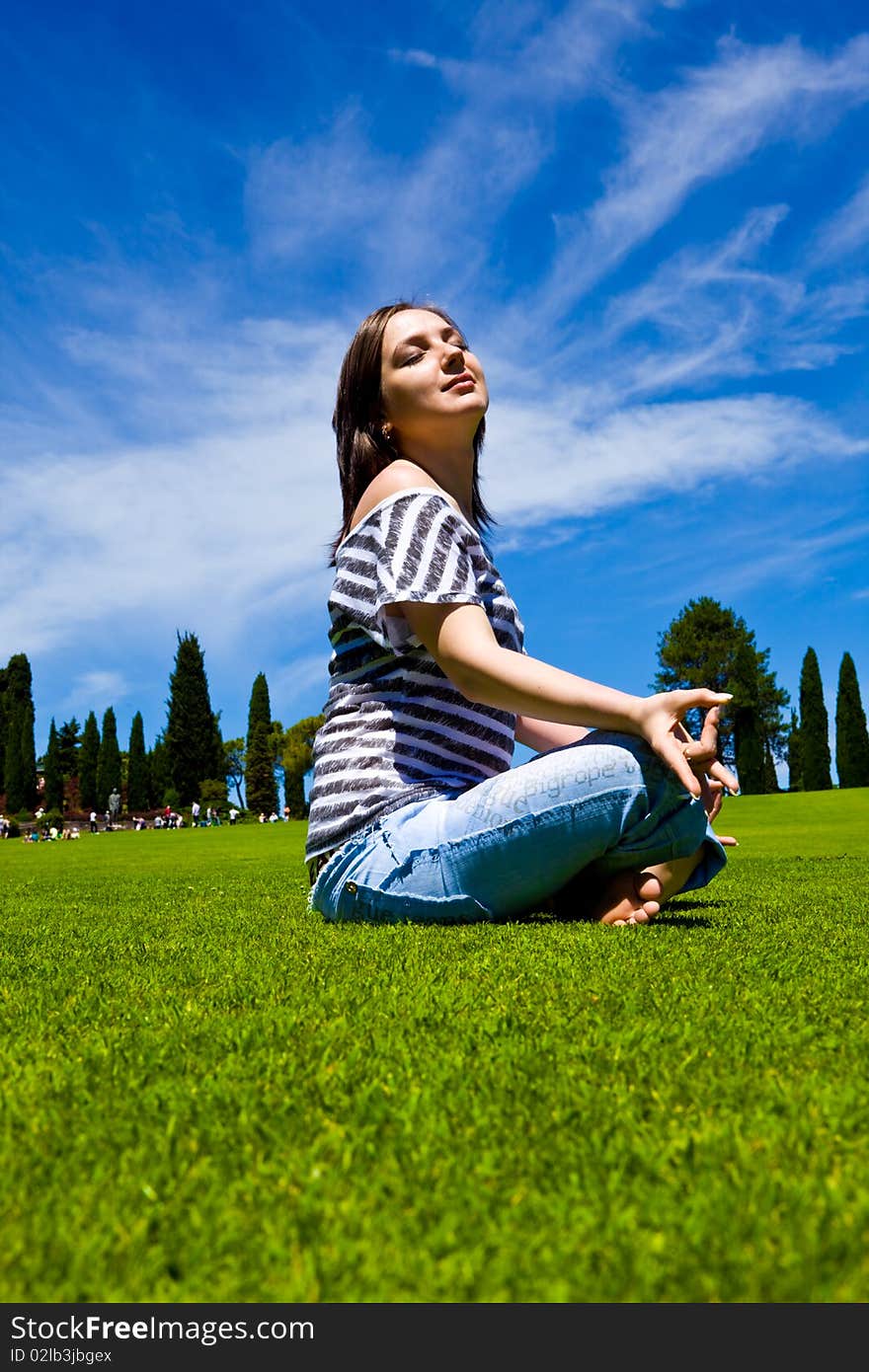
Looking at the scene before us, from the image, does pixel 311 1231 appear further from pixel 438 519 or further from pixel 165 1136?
pixel 438 519

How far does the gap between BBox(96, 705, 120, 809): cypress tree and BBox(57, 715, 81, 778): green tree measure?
8159mm

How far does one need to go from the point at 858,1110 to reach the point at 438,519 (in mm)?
2290

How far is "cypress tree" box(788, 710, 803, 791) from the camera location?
5094 centimetres

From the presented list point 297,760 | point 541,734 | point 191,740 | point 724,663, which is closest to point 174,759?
point 191,740

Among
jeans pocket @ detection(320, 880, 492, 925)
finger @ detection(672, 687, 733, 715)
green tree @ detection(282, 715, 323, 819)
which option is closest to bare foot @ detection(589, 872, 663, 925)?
jeans pocket @ detection(320, 880, 492, 925)

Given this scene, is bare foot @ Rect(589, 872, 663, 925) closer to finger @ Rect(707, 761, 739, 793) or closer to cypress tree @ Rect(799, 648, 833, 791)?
finger @ Rect(707, 761, 739, 793)

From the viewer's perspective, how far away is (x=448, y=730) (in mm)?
3479

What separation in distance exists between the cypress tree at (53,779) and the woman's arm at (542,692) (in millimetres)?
69293

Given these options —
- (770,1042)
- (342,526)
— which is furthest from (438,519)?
(770,1042)

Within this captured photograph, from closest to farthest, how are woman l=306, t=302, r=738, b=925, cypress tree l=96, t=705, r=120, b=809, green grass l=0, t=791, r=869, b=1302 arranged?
1. green grass l=0, t=791, r=869, b=1302
2. woman l=306, t=302, r=738, b=925
3. cypress tree l=96, t=705, r=120, b=809

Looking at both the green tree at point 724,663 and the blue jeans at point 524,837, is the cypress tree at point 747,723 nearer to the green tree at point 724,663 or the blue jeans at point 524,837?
the green tree at point 724,663

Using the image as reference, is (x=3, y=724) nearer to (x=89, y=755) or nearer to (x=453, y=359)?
(x=89, y=755)

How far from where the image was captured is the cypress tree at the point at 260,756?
6219 centimetres

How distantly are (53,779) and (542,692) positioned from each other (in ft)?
233
